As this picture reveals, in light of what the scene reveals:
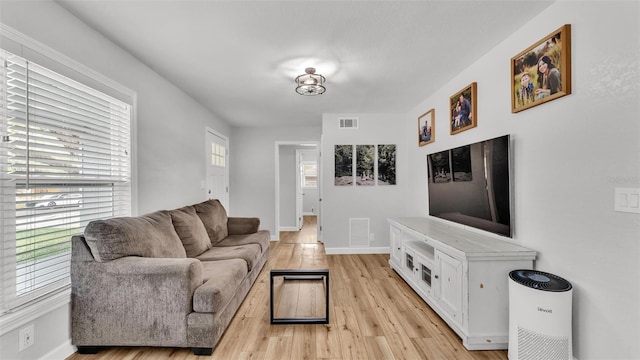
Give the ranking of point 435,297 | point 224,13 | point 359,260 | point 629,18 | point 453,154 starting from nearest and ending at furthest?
point 629,18 < point 224,13 < point 435,297 < point 453,154 < point 359,260

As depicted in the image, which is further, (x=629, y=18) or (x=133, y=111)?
(x=133, y=111)

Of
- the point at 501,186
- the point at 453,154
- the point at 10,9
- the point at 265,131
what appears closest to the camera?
the point at 10,9

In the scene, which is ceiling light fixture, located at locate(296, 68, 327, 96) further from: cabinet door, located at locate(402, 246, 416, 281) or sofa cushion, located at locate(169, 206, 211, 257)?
cabinet door, located at locate(402, 246, 416, 281)

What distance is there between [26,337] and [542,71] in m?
3.70

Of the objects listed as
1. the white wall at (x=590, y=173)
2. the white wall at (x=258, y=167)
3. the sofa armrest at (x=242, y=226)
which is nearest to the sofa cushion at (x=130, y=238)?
the sofa armrest at (x=242, y=226)

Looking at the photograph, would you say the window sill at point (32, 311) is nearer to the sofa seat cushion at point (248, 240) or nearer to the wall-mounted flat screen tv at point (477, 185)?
the sofa seat cushion at point (248, 240)

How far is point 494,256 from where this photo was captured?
1.92m

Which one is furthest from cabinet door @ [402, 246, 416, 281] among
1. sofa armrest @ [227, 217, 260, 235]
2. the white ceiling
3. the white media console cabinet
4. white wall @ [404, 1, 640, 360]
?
sofa armrest @ [227, 217, 260, 235]

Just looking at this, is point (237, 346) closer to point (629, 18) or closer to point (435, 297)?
point (435, 297)

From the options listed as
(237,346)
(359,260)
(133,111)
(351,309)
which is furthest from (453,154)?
(133,111)

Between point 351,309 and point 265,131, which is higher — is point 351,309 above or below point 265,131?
below

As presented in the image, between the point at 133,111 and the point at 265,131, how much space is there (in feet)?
10.4

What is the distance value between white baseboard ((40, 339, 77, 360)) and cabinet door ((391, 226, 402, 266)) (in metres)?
3.16

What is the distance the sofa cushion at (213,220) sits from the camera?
334cm
